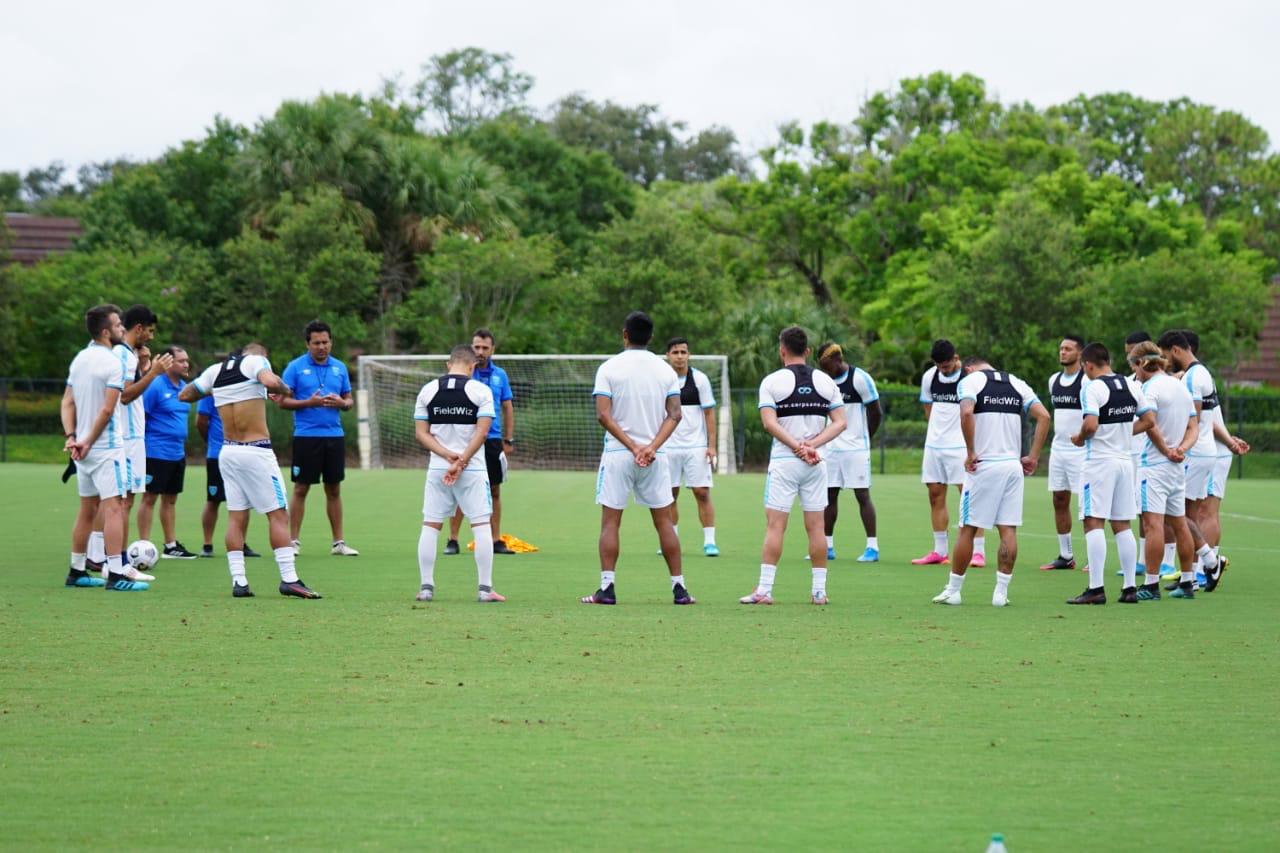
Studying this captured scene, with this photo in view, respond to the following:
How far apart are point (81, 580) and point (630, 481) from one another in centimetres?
441

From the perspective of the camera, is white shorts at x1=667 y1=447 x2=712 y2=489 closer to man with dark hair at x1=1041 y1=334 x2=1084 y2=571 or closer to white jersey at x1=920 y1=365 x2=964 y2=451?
white jersey at x1=920 y1=365 x2=964 y2=451

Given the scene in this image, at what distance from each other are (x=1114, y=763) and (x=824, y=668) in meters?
2.29

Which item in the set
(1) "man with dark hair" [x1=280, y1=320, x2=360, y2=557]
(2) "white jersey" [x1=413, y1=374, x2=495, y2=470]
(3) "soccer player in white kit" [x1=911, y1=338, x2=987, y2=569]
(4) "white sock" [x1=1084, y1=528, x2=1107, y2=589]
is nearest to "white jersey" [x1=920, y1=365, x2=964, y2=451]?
(3) "soccer player in white kit" [x1=911, y1=338, x2=987, y2=569]

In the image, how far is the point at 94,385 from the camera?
36.7ft

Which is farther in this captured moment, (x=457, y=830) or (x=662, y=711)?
(x=662, y=711)

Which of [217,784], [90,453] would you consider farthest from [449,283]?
[217,784]

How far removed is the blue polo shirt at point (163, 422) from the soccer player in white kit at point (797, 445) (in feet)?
19.9

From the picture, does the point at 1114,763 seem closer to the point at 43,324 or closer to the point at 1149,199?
the point at 43,324

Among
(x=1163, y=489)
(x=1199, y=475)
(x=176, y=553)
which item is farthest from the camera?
(x=176, y=553)

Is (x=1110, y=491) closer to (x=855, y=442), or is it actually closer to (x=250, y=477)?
(x=855, y=442)

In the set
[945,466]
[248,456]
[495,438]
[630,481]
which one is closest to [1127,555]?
[945,466]

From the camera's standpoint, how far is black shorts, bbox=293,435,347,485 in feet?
46.8

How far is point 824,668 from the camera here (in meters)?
8.13

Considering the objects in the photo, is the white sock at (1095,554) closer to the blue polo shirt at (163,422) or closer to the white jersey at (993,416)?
the white jersey at (993,416)
